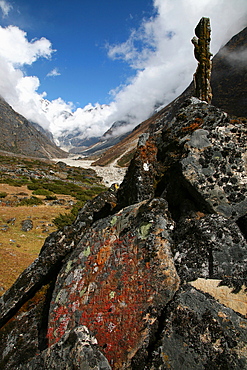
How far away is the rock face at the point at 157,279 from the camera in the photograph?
10.0 feet

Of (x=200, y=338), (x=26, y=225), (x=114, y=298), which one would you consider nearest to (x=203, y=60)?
(x=114, y=298)

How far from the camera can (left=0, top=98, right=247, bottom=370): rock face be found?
10.0ft

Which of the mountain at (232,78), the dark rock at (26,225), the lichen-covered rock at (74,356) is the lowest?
the dark rock at (26,225)

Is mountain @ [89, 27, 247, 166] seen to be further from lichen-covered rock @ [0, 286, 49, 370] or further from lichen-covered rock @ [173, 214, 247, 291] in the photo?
lichen-covered rock @ [0, 286, 49, 370]

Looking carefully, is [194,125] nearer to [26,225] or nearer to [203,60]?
[203,60]

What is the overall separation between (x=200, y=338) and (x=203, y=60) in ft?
46.2

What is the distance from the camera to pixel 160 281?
147 inches

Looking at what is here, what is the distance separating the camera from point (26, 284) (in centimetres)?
556

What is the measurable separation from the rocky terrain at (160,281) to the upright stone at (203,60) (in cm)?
717

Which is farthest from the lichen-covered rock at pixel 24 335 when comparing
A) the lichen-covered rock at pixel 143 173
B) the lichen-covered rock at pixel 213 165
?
the lichen-covered rock at pixel 213 165

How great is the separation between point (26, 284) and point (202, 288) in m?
4.41

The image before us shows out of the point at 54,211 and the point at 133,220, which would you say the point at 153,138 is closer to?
the point at 133,220

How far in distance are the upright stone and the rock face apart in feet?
24.1

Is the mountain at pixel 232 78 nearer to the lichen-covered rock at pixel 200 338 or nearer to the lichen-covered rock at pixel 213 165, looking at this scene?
the lichen-covered rock at pixel 213 165
